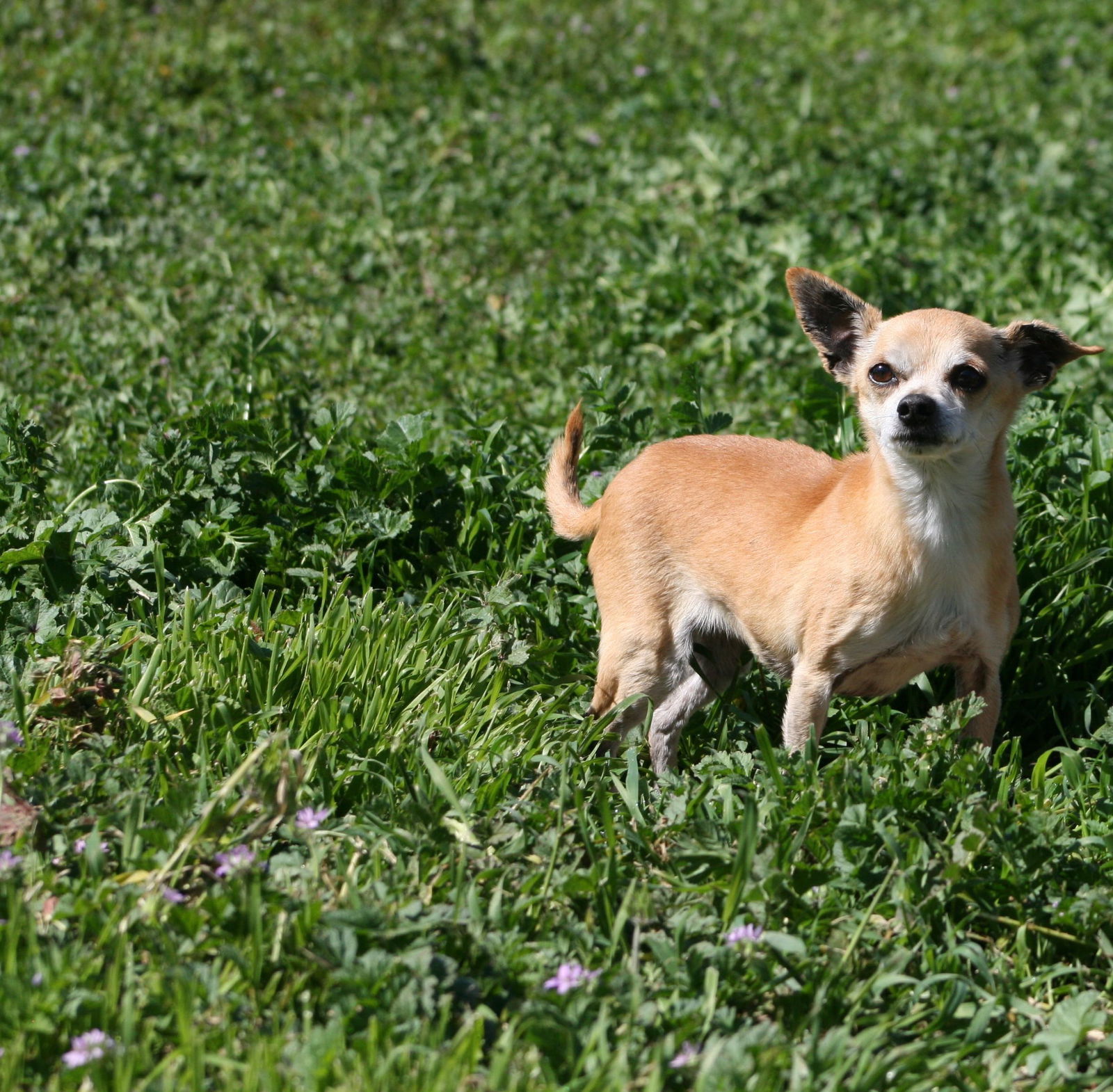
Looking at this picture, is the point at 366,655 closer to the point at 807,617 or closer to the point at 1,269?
the point at 807,617

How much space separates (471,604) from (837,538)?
A: 124cm

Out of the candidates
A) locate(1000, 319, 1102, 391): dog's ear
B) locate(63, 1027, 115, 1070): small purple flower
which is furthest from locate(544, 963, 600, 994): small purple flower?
locate(1000, 319, 1102, 391): dog's ear

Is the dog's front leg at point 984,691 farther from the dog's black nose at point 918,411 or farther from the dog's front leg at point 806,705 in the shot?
the dog's black nose at point 918,411

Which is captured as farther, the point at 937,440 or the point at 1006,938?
the point at 937,440

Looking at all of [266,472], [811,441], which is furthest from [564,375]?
[266,472]

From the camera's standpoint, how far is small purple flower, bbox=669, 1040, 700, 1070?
94.3 inches

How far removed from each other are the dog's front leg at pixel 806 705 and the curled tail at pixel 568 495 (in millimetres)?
858

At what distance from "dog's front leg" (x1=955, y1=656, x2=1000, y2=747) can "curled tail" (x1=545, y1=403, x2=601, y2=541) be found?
1.16m

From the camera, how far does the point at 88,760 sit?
2908 mm

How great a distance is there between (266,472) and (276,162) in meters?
3.70

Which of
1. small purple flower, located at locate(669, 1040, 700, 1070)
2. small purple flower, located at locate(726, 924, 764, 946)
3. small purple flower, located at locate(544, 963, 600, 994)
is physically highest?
small purple flower, located at locate(544, 963, 600, 994)

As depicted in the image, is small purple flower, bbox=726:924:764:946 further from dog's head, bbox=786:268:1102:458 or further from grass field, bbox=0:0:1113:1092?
dog's head, bbox=786:268:1102:458

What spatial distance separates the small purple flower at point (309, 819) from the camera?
2.79 m

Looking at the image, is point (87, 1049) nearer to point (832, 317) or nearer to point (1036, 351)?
point (832, 317)
